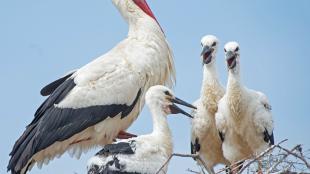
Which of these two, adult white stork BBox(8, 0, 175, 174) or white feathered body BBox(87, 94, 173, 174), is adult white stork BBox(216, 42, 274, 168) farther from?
white feathered body BBox(87, 94, 173, 174)

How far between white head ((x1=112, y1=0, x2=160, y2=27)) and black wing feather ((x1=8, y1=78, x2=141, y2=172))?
1024 mm

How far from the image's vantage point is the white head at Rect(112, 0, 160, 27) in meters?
12.6

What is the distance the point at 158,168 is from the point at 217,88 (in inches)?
94.7

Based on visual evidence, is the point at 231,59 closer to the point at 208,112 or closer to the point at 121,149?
the point at 208,112

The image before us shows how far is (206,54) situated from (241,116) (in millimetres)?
800

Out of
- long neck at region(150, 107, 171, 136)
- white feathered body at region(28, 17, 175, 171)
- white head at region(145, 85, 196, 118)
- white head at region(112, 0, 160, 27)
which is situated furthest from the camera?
white head at region(112, 0, 160, 27)

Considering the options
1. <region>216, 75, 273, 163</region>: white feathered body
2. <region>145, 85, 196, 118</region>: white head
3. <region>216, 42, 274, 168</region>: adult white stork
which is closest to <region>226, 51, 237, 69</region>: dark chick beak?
<region>216, 42, 274, 168</region>: adult white stork

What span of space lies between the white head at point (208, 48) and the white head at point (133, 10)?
732 millimetres

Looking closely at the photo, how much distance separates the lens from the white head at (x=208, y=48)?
1222 centimetres

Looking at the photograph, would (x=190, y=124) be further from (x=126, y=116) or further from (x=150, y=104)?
(x=150, y=104)

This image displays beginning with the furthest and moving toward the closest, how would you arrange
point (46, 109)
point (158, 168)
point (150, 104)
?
point (46, 109) < point (150, 104) < point (158, 168)

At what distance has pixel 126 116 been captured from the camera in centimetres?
1199

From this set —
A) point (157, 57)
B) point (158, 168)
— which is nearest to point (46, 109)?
point (157, 57)

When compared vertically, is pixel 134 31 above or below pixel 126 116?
above
